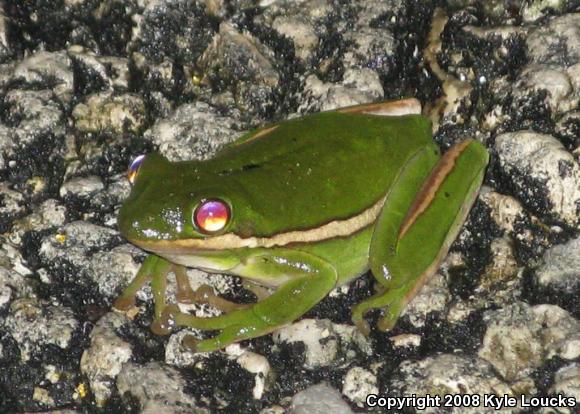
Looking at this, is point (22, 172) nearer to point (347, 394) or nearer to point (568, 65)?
point (347, 394)

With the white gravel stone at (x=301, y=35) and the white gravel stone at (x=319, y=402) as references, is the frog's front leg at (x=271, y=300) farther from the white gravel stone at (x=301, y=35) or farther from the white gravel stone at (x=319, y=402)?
the white gravel stone at (x=301, y=35)

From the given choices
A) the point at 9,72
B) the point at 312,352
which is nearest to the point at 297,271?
the point at 312,352

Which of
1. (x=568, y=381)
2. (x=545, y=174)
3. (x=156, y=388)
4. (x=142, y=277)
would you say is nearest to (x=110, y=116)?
(x=142, y=277)

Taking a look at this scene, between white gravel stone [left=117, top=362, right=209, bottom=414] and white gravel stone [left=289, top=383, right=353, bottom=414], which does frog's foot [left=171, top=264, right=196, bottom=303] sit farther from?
white gravel stone [left=289, top=383, right=353, bottom=414]

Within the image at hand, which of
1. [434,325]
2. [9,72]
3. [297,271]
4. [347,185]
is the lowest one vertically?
[434,325]

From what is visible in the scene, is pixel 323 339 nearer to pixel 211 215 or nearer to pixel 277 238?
pixel 277 238

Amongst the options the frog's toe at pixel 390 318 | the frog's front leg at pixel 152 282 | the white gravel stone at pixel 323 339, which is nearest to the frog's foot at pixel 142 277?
the frog's front leg at pixel 152 282
